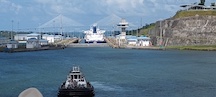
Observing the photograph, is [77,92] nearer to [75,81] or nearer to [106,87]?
[75,81]

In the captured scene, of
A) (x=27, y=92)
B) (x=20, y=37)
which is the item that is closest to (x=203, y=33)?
(x=20, y=37)

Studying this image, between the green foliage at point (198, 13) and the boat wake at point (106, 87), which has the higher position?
the green foliage at point (198, 13)

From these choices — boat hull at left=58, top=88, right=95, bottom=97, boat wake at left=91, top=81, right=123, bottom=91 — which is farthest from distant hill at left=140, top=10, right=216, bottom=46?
boat hull at left=58, top=88, right=95, bottom=97

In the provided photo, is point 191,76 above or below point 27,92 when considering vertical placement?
below

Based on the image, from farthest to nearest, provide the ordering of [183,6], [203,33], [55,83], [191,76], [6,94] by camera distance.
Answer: [183,6], [203,33], [191,76], [55,83], [6,94]

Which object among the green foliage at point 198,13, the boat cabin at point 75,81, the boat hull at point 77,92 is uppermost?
the green foliage at point 198,13

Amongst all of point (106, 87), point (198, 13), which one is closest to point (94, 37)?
point (198, 13)

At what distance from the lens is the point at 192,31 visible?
3260 inches

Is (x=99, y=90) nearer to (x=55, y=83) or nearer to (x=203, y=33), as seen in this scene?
(x=55, y=83)

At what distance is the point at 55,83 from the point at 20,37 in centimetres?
9296

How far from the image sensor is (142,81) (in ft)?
99.1

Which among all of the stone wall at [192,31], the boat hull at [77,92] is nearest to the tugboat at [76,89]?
the boat hull at [77,92]

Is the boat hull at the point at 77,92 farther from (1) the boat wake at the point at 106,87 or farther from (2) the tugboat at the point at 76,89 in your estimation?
(1) the boat wake at the point at 106,87

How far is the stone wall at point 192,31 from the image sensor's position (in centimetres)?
8069
